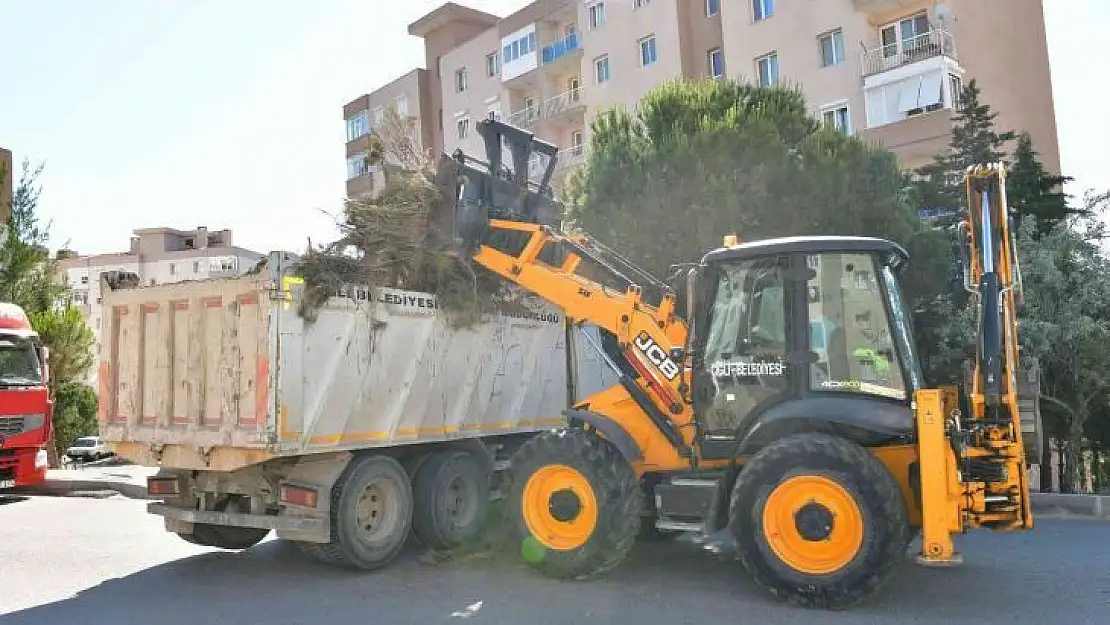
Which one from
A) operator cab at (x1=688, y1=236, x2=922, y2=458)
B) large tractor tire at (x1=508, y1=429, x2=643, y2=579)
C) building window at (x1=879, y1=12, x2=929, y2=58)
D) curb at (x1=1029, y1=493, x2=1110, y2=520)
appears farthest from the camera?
building window at (x1=879, y1=12, x2=929, y2=58)

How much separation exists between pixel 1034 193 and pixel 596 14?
19.8 metres

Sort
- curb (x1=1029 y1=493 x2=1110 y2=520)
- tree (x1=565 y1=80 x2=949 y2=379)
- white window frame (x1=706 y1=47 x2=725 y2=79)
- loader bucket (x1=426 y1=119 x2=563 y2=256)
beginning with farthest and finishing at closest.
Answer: white window frame (x1=706 y1=47 x2=725 y2=79), tree (x1=565 y1=80 x2=949 y2=379), curb (x1=1029 y1=493 x2=1110 y2=520), loader bucket (x1=426 y1=119 x2=563 y2=256)

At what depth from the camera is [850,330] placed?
21.0ft

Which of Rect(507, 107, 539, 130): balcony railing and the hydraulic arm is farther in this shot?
Rect(507, 107, 539, 130): balcony railing

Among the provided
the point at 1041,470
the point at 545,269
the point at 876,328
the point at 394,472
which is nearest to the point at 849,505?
the point at 876,328

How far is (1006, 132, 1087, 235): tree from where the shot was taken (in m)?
14.5

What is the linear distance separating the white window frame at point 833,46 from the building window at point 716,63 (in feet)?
13.3

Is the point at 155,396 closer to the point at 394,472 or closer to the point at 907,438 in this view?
the point at 394,472

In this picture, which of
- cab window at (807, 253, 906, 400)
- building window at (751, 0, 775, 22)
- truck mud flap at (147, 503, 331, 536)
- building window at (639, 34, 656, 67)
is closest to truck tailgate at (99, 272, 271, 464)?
truck mud flap at (147, 503, 331, 536)

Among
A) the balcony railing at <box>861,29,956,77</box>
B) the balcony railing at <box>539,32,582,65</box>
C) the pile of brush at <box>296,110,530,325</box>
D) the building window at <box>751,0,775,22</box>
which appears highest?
the balcony railing at <box>539,32,582,65</box>

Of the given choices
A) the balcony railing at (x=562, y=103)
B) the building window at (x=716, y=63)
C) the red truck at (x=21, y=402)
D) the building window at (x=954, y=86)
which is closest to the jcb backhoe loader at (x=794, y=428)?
the red truck at (x=21, y=402)

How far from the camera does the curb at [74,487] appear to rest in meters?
14.5

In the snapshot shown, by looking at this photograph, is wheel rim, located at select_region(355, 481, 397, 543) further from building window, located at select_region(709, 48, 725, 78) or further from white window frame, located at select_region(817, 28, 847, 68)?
building window, located at select_region(709, 48, 725, 78)

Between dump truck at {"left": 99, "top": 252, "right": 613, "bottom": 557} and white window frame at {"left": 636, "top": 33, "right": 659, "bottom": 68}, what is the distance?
21653 mm
